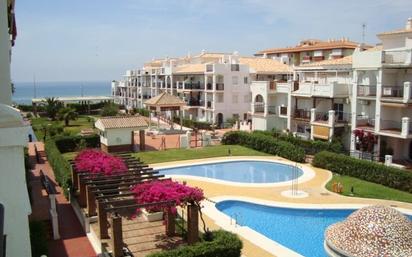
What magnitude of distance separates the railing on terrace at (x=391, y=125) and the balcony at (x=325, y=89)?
514cm

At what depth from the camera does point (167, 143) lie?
42156 mm

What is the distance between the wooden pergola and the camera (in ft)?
45.5

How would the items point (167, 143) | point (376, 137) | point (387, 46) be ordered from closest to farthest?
point (376, 137), point (387, 46), point (167, 143)

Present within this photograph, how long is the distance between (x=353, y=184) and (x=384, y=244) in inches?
891

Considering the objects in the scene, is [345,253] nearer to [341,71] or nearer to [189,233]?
[189,233]

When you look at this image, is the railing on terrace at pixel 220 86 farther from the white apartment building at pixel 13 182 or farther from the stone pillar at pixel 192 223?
the white apartment building at pixel 13 182

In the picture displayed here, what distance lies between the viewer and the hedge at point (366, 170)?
2483 centimetres

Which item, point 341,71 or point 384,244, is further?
point 341,71

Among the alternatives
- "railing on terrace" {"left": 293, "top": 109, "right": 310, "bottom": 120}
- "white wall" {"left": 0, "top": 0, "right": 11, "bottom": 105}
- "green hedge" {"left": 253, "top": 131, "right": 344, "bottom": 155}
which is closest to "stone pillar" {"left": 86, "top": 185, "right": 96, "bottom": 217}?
"white wall" {"left": 0, "top": 0, "right": 11, "bottom": 105}

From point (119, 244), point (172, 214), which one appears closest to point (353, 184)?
point (172, 214)

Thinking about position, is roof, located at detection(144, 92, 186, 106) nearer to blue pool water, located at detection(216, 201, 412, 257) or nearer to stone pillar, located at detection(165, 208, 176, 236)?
blue pool water, located at detection(216, 201, 412, 257)

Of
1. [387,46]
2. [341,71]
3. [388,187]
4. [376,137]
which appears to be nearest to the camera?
[388,187]

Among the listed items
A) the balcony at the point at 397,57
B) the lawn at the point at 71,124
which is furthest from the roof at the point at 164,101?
the balcony at the point at 397,57

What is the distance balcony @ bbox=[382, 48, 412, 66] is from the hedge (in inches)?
329
